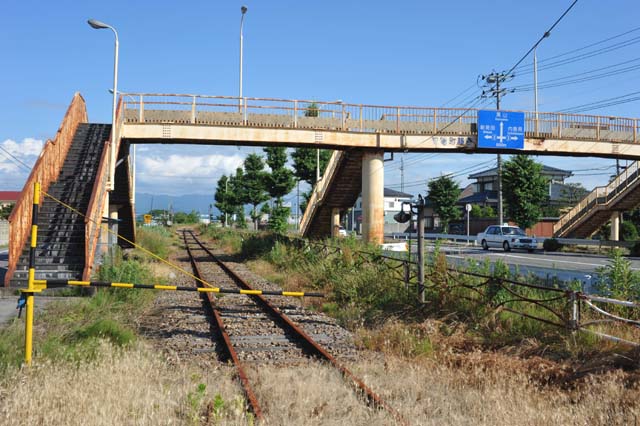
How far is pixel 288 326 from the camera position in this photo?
33.0 ft

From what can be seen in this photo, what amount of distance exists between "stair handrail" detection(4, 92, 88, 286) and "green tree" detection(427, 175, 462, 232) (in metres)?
43.9

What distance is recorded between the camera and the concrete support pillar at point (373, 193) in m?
23.3

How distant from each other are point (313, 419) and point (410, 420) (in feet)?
3.09

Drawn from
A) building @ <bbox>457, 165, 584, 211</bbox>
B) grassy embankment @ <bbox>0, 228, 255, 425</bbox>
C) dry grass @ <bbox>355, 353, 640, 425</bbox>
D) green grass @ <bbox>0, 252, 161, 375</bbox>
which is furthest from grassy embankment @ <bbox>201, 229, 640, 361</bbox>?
building @ <bbox>457, 165, 584, 211</bbox>

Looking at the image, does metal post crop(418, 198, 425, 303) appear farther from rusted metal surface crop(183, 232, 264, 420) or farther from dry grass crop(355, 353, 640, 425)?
rusted metal surface crop(183, 232, 264, 420)

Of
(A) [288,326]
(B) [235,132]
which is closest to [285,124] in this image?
(B) [235,132]

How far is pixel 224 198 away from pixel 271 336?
7554 cm

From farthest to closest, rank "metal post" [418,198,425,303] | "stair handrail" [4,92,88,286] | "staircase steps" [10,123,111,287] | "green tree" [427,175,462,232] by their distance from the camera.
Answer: "green tree" [427,175,462,232]
"staircase steps" [10,123,111,287]
"stair handrail" [4,92,88,286]
"metal post" [418,198,425,303]

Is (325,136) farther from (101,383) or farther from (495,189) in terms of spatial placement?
(495,189)

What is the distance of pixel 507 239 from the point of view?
112ft

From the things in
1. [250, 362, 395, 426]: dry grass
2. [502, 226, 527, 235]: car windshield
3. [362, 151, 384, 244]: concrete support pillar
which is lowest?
[250, 362, 395, 426]: dry grass

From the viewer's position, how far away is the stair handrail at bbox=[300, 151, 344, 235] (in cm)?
2699

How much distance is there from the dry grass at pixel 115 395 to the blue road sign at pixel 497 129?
19.4 meters

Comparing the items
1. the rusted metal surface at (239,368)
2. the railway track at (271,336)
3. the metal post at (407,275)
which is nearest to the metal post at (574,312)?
the railway track at (271,336)
